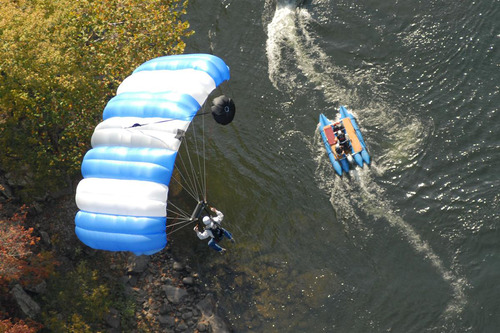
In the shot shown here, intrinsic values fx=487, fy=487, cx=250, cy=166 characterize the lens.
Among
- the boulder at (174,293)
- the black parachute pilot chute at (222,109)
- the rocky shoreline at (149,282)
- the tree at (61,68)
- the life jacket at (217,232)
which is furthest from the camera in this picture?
the boulder at (174,293)

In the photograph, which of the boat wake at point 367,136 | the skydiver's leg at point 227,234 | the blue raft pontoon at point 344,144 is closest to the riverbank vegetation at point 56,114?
the skydiver's leg at point 227,234

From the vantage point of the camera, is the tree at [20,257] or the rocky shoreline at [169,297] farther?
the rocky shoreline at [169,297]

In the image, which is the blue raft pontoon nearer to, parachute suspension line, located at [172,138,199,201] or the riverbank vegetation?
parachute suspension line, located at [172,138,199,201]

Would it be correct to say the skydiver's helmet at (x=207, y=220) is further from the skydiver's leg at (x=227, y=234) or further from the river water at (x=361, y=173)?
the river water at (x=361, y=173)

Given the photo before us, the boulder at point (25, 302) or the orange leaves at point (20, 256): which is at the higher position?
the orange leaves at point (20, 256)

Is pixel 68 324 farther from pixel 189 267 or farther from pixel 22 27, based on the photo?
pixel 22 27

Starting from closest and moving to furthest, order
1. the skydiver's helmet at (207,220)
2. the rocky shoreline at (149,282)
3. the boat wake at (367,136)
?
the skydiver's helmet at (207,220) < the rocky shoreline at (149,282) < the boat wake at (367,136)

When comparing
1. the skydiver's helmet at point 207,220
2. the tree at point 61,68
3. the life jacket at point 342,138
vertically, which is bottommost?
the skydiver's helmet at point 207,220
